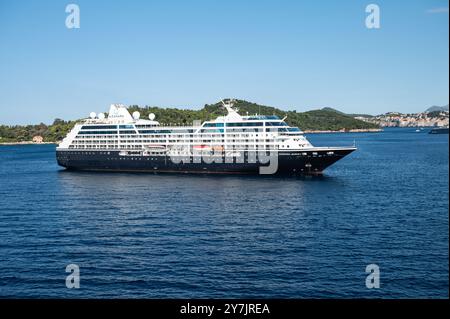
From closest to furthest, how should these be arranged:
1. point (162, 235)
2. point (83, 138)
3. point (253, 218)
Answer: point (162, 235), point (253, 218), point (83, 138)

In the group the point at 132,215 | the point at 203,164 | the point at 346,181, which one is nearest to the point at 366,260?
the point at 132,215

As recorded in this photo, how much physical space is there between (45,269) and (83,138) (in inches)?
2254

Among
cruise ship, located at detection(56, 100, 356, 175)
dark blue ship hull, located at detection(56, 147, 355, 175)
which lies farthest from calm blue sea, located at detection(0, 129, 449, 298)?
cruise ship, located at detection(56, 100, 356, 175)

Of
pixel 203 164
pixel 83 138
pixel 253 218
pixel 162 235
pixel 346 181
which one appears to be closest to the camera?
pixel 162 235

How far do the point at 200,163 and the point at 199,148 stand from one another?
10.9ft

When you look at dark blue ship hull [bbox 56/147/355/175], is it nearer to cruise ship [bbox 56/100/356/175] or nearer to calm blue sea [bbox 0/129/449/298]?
cruise ship [bbox 56/100/356/175]

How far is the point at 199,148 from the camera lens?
2790 inches

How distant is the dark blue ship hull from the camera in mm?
62719

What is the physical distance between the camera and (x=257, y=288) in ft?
74.7

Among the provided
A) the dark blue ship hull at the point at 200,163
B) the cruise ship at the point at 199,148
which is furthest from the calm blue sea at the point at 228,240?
the cruise ship at the point at 199,148

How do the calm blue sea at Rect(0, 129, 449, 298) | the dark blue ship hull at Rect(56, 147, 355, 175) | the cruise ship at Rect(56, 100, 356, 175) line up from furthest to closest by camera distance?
the cruise ship at Rect(56, 100, 356, 175), the dark blue ship hull at Rect(56, 147, 355, 175), the calm blue sea at Rect(0, 129, 449, 298)

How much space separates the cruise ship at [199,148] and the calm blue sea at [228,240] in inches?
292
